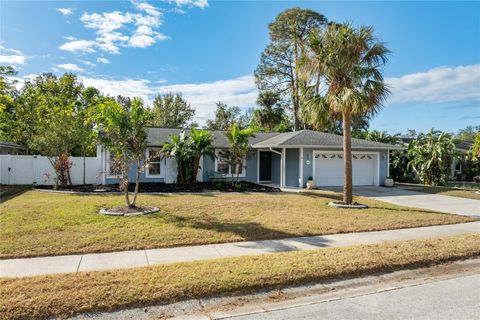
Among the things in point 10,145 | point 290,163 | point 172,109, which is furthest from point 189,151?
point 172,109

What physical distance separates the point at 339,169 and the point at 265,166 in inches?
186

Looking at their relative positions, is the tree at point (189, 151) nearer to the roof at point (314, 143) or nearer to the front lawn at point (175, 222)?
the roof at point (314, 143)

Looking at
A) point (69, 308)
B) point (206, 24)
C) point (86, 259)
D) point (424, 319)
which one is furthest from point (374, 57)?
point (69, 308)

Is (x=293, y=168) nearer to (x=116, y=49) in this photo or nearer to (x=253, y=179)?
(x=253, y=179)

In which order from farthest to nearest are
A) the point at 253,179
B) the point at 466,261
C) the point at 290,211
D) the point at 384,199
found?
the point at 253,179 < the point at 384,199 < the point at 290,211 < the point at 466,261

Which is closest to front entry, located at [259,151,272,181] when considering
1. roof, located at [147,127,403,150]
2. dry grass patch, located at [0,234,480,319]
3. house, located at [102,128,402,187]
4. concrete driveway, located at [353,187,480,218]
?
house, located at [102,128,402,187]

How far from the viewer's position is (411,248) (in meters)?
6.81

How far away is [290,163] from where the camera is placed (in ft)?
64.6

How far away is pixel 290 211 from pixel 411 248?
4.66m

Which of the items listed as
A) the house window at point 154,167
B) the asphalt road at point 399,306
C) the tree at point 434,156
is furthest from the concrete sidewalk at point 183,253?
the tree at point 434,156

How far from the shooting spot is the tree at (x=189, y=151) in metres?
16.9

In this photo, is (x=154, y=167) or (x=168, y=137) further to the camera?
(x=168, y=137)

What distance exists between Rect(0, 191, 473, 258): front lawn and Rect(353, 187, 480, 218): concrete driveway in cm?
137

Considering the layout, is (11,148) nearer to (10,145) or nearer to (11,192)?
(10,145)
